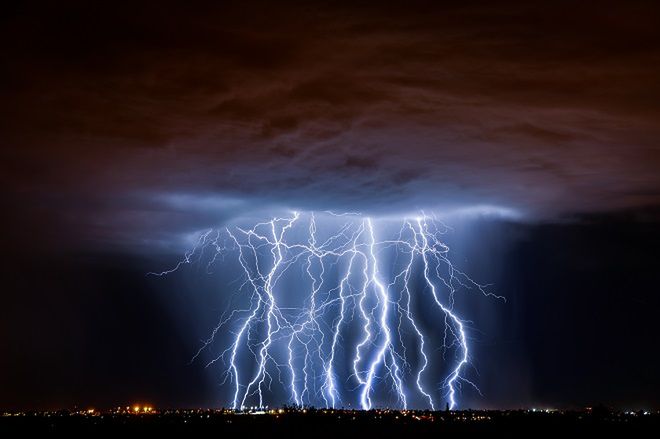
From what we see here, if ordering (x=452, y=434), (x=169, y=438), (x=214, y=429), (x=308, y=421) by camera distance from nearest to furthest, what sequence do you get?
(x=169, y=438) < (x=452, y=434) < (x=214, y=429) < (x=308, y=421)

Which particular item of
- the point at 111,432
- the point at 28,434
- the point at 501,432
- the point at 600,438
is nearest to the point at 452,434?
the point at 501,432

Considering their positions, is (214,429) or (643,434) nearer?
(643,434)

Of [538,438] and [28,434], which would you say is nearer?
[538,438]

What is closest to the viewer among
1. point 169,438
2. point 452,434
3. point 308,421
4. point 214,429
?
point 169,438

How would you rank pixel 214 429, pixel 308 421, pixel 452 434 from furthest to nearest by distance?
pixel 308 421
pixel 214 429
pixel 452 434

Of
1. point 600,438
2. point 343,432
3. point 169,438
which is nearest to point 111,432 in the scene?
point 169,438

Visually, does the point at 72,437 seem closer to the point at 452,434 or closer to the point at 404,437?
the point at 404,437

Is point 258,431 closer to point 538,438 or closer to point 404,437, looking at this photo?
point 404,437

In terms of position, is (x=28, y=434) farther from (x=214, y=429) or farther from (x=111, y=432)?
(x=214, y=429)
